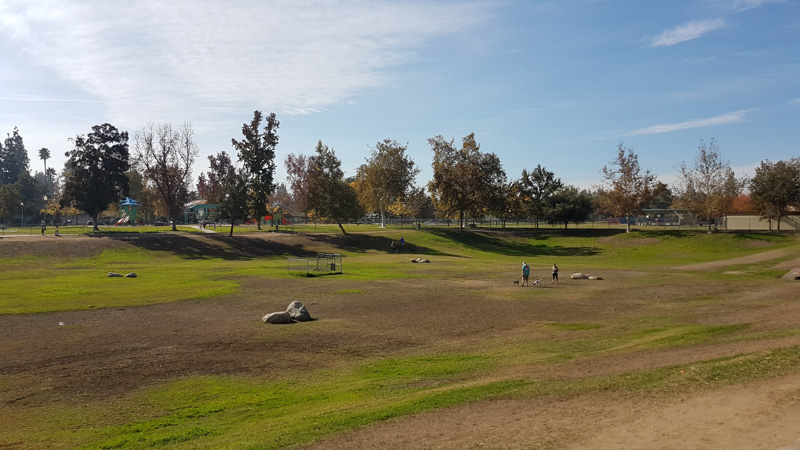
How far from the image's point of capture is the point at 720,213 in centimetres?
8562

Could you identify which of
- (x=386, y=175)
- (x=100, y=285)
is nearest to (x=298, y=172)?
(x=386, y=175)

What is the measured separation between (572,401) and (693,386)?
3291 mm

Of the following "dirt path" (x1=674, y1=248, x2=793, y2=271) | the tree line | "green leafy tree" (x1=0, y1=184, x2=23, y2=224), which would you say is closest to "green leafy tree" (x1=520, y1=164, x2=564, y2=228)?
the tree line

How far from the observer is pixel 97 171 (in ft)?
277

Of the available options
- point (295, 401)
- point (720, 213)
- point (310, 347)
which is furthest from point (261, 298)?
point (720, 213)

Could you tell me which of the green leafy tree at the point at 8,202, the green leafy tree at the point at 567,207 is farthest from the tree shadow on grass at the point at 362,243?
the green leafy tree at the point at 8,202

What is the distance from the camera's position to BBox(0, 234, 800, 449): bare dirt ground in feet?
38.4

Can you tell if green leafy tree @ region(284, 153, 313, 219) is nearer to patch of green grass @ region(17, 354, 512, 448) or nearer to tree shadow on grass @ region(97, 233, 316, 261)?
tree shadow on grass @ region(97, 233, 316, 261)

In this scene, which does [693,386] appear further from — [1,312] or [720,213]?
[720,213]

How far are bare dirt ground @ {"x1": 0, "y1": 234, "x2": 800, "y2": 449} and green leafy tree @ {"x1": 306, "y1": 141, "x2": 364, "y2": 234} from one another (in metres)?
45.4

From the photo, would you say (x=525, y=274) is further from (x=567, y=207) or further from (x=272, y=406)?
(x=567, y=207)

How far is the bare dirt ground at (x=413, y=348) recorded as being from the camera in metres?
11.7

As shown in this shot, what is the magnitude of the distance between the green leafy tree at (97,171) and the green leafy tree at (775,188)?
98523 mm

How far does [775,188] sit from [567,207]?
102ft
